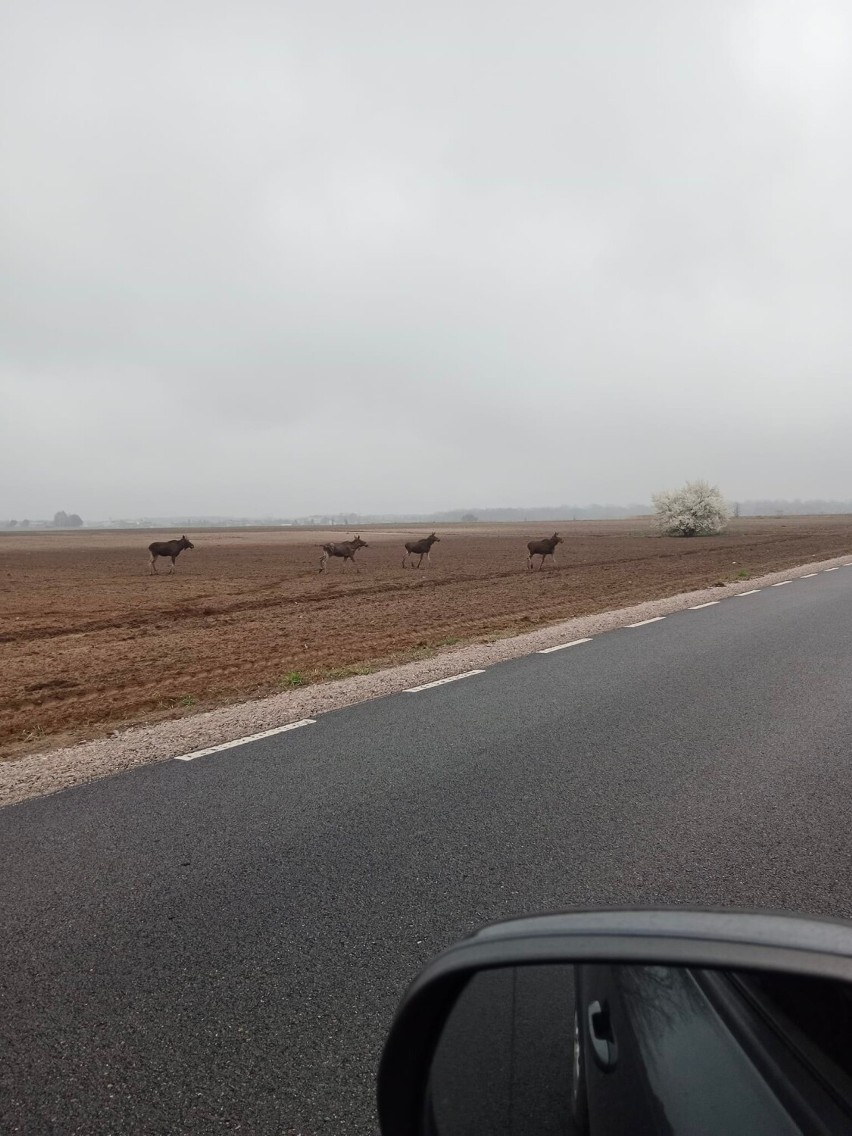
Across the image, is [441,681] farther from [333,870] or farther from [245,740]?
[333,870]

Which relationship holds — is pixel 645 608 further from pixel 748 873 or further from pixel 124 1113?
pixel 124 1113

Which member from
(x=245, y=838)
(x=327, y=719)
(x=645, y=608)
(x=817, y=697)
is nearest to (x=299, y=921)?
(x=245, y=838)

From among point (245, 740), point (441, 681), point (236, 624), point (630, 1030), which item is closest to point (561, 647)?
point (441, 681)

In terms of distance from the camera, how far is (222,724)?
7.29 m

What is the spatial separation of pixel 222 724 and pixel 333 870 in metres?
3.53

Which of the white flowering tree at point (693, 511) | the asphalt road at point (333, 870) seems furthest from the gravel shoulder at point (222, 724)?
the white flowering tree at point (693, 511)

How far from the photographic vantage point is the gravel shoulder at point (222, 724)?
592cm

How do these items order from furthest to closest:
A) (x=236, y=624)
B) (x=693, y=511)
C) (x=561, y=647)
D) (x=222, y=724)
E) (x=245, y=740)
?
(x=693, y=511) < (x=236, y=624) < (x=561, y=647) < (x=222, y=724) < (x=245, y=740)

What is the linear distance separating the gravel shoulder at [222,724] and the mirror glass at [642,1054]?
16.6ft

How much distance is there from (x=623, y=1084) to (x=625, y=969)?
0.57ft

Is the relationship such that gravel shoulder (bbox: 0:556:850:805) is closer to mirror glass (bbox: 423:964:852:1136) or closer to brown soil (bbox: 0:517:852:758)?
brown soil (bbox: 0:517:852:758)

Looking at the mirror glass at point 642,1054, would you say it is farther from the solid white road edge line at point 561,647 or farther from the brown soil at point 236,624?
the solid white road edge line at point 561,647

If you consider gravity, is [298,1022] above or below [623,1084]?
below

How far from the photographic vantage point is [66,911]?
146 inches
